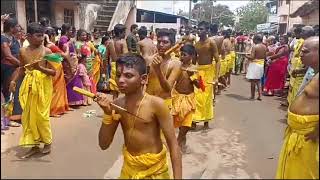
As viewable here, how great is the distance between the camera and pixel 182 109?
4.75 meters

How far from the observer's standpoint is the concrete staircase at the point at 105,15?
16.3 meters

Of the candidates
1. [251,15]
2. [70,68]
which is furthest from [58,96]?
[251,15]

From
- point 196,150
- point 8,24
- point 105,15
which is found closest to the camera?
point 196,150

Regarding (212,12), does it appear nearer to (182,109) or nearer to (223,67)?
(223,67)

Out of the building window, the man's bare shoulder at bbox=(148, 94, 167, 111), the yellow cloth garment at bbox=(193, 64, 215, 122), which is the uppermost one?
the building window

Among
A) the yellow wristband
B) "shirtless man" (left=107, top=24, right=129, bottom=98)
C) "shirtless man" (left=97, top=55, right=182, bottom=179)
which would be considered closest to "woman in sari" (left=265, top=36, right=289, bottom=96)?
"shirtless man" (left=107, top=24, right=129, bottom=98)

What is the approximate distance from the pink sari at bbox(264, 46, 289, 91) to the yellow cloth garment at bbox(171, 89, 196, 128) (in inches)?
209

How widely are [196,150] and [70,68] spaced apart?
281 cm

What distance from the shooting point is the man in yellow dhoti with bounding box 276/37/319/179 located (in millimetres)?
2598

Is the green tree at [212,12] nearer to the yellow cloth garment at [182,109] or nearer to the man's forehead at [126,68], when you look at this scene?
the yellow cloth garment at [182,109]

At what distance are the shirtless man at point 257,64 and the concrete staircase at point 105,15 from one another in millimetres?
8115

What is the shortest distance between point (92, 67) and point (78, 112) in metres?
1.36

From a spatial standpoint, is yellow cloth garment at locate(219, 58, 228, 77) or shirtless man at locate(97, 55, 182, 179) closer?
shirtless man at locate(97, 55, 182, 179)

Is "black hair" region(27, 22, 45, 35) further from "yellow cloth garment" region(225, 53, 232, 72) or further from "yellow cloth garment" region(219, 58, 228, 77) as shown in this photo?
"yellow cloth garment" region(225, 53, 232, 72)
